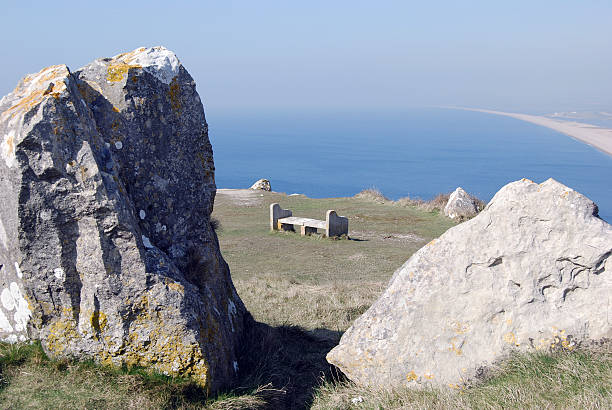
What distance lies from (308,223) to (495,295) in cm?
1527

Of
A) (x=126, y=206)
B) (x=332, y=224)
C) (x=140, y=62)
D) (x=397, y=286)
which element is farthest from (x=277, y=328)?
(x=332, y=224)

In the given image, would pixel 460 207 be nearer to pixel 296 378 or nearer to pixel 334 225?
pixel 334 225

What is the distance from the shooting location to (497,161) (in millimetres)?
117438

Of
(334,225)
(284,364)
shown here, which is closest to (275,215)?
(334,225)

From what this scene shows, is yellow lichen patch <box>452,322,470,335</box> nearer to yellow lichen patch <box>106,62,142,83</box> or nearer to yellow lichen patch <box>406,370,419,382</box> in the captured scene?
yellow lichen patch <box>406,370,419,382</box>

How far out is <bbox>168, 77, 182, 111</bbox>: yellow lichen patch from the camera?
20.7 feet

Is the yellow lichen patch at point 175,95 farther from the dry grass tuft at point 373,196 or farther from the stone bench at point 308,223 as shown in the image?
the dry grass tuft at point 373,196

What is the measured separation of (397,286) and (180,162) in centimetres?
296

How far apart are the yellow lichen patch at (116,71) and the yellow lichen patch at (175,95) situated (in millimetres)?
492

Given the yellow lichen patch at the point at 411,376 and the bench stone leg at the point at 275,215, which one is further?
the bench stone leg at the point at 275,215

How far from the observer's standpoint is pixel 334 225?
779 inches

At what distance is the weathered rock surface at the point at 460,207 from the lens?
2406 centimetres

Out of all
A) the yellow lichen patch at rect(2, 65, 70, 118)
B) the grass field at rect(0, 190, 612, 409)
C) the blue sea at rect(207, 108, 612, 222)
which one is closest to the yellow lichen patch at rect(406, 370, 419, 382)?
the grass field at rect(0, 190, 612, 409)

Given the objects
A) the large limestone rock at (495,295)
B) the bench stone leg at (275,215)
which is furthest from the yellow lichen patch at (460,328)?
the bench stone leg at (275,215)
